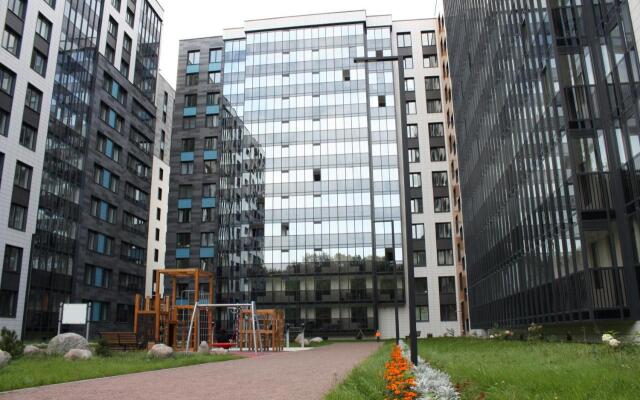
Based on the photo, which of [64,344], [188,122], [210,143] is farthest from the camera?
[188,122]

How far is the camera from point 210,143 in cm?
7462

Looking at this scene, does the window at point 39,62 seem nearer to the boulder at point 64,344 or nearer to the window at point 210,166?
the window at point 210,166

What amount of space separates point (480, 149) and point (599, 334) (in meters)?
21.1

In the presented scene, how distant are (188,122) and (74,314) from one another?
5166 centimetres

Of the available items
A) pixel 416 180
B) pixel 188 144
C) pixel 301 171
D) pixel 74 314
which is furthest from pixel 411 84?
pixel 74 314

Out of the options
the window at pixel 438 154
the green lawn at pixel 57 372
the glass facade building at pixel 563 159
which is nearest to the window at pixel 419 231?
the window at pixel 438 154

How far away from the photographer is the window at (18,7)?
42344 mm

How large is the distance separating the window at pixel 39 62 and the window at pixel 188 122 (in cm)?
2996

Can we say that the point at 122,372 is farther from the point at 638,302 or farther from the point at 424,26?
the point at 424,26

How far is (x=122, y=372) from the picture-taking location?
47.3ft

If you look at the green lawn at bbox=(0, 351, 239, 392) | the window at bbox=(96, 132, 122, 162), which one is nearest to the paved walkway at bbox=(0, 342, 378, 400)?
the green lawn at bbox=(0, 351, 239, 392)

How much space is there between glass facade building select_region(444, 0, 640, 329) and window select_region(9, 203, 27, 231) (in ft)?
116

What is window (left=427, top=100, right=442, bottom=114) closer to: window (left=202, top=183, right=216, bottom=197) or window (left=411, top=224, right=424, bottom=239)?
window (left=411, top=224, right=424, bottom=239)

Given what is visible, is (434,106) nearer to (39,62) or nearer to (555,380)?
(39,62)
